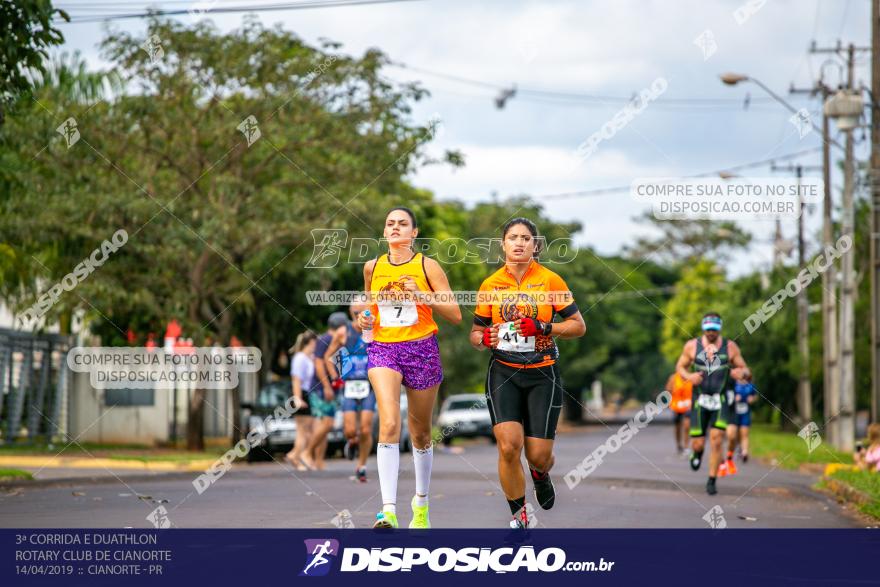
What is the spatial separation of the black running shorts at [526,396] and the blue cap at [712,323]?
6470 millimetres

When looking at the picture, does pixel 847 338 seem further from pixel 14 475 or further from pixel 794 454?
pixel 14 475

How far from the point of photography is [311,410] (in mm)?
18250

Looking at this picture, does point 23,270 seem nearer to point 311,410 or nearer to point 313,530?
point 311,410

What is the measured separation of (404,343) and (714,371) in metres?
6.68

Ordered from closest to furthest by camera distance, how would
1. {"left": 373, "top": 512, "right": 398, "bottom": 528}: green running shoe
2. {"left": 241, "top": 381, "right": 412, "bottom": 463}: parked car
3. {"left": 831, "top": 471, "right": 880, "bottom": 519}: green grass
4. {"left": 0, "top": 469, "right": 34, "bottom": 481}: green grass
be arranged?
{"left": 373, "top": 512, "right": 398, "bottom": 528}: green running shoe
{"left": 831, "top": 471, "right": 880, "bottom": 519}: green grass
{"left": 0, "top": 469, "right": 34, "bottom": 481}: green grass
{"left": 241, "top": 381, "right": 412, "bottom": 463}: parked car

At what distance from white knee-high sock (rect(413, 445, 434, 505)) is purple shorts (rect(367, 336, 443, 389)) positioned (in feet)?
1.51

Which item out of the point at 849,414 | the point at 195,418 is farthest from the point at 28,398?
the point at 849,414

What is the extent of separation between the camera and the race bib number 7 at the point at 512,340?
29.5 feet

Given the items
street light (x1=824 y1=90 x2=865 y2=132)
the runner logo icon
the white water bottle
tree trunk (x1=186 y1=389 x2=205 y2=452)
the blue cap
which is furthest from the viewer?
tree trunk (x1=186 y1=389 x2=205 y2=452)

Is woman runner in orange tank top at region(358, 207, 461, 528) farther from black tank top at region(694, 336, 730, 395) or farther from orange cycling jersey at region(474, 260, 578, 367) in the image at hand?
black tank top at region(694, 336, 730, 395)

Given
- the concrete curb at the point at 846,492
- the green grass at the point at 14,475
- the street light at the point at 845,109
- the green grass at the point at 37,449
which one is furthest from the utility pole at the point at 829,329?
the green grass at the point at 14,475

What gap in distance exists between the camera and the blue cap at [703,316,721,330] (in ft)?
50.0

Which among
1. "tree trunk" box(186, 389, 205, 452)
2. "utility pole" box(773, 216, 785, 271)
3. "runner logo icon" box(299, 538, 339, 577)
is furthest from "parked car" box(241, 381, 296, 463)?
→ "utility pole" box(773, 216, 785, 271)

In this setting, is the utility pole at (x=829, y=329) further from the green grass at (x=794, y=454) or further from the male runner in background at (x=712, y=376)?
the male runner in background at (x=712, y=376)
